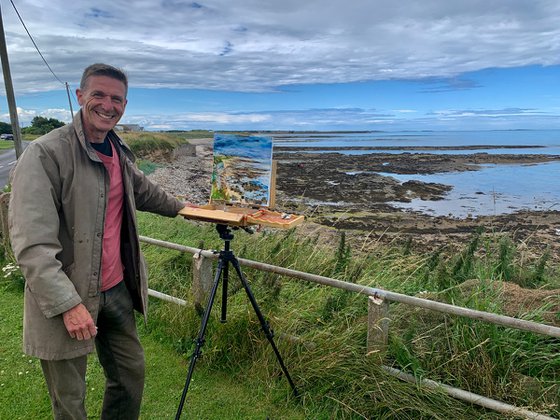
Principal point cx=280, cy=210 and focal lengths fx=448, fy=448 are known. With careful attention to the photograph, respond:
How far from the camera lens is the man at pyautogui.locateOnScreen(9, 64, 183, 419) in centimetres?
190

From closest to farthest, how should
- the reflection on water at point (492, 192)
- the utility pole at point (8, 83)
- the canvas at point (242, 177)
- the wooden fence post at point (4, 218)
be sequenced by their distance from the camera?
1. the canvas at point (242, 177)
2. the wooden fence post at point (4, 218)
3. the utility pole at point (8, 83)
4. the reflection on water at point (492, 192)

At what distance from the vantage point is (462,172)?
35844 mm

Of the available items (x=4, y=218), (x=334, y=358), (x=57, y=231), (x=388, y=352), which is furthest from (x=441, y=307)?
(x=4, y=218)

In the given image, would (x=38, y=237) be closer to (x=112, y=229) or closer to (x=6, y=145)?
(x=112, y=229)

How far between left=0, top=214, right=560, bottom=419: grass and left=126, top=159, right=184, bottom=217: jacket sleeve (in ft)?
3.91

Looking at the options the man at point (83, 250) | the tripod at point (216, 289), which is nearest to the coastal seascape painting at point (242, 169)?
the tripod at point (216, 289)

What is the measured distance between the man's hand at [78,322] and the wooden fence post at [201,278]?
2059 mm

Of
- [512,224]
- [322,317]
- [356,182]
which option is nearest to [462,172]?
[356,182]

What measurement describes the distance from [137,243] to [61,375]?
74 cm

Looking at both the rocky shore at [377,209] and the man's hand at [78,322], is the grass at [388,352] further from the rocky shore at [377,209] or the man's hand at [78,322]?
the rocky shore at [377,209]

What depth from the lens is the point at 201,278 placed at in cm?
408

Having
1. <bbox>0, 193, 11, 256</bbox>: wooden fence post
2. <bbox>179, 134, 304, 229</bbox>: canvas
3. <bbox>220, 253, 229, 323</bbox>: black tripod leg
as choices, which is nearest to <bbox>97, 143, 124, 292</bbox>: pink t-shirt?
<bbox>179, 134, 304, 229</bbox>: canvas

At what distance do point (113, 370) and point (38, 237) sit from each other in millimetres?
1053

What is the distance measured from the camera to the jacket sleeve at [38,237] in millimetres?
1859
